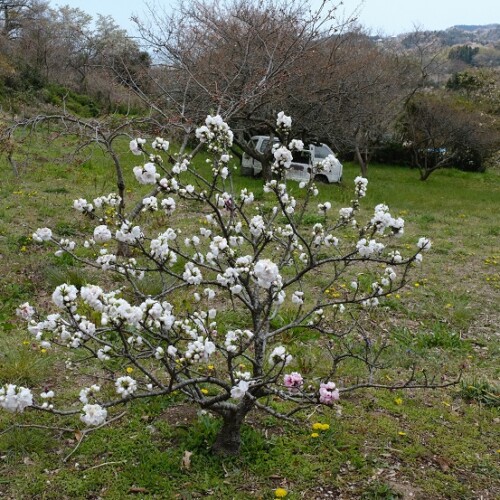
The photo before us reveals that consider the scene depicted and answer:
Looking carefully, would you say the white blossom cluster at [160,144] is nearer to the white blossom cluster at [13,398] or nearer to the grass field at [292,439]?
the white blossom cluster at [13,398]

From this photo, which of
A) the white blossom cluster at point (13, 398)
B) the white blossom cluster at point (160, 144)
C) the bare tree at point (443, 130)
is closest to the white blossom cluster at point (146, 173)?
the white blossom cluster at point (160, 144)

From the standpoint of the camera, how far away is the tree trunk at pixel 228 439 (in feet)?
10.2

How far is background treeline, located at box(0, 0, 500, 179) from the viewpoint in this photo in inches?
369

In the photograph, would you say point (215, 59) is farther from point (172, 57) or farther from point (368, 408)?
point (368, 408)

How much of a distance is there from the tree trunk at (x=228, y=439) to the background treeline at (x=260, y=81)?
4.21m

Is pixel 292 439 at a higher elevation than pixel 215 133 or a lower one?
lower

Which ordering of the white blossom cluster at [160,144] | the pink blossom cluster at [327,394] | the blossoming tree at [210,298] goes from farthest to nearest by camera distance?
the white blossom cluster at [160,144] < the pink blossom cluster at [327,394] < the blossoming tree at [210,298]

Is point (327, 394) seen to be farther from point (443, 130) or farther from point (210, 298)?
point (443, 130)

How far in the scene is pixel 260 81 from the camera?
840cm

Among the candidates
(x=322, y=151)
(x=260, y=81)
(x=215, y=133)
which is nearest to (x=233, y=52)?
(x=260, y=81)

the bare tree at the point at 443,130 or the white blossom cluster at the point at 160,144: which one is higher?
the bare tree at the point at 443,130

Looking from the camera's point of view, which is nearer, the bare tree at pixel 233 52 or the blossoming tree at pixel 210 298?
the blossoming tree at pixel 210 298

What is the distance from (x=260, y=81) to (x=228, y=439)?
256 inches

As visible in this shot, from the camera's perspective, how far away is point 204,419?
3311 mm
